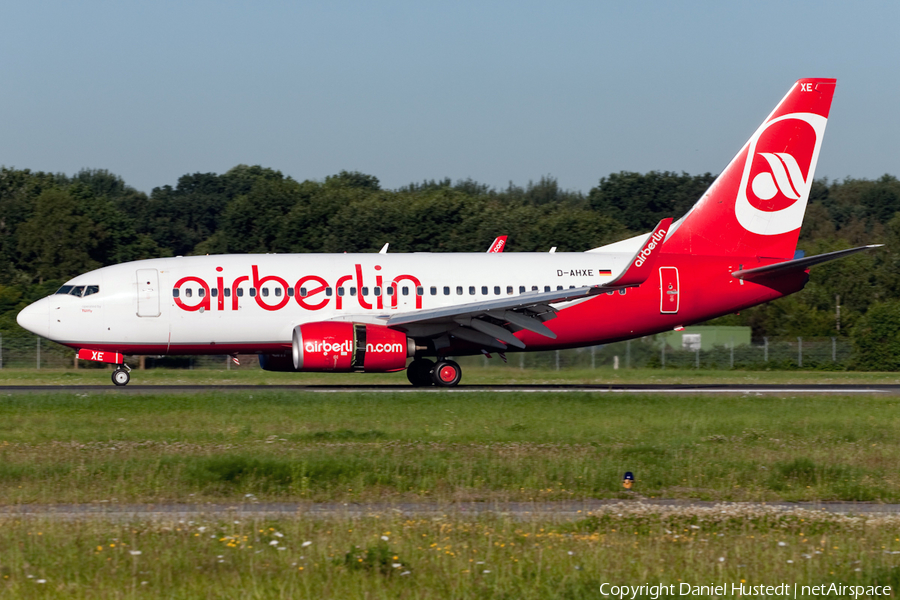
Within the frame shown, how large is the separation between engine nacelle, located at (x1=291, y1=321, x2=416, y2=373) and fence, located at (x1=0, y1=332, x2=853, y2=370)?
14900 mm

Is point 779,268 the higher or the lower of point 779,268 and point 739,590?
the higher

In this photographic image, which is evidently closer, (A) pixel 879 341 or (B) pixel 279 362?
(B) pixel 279 362

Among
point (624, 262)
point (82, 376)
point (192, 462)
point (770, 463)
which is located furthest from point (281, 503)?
point (82, 376)

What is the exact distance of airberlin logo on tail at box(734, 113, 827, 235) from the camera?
31.4 metres

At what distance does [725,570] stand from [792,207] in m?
24.8

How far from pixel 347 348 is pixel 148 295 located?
6.06 meters

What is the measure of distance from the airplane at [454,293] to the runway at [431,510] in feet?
47.2

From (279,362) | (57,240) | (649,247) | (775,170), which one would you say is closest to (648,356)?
(775,170)

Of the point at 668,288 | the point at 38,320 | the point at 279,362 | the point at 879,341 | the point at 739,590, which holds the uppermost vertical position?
the point at 668,288

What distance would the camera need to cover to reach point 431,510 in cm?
1209

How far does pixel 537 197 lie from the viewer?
13125cm

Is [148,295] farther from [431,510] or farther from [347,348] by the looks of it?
[431,510]

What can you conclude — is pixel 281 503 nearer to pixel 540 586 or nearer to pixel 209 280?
pixel 540 586

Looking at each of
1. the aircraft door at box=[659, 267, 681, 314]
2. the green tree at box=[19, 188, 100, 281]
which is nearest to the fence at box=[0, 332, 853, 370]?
the aircraft door at box=[659, 267, 681, 314]
